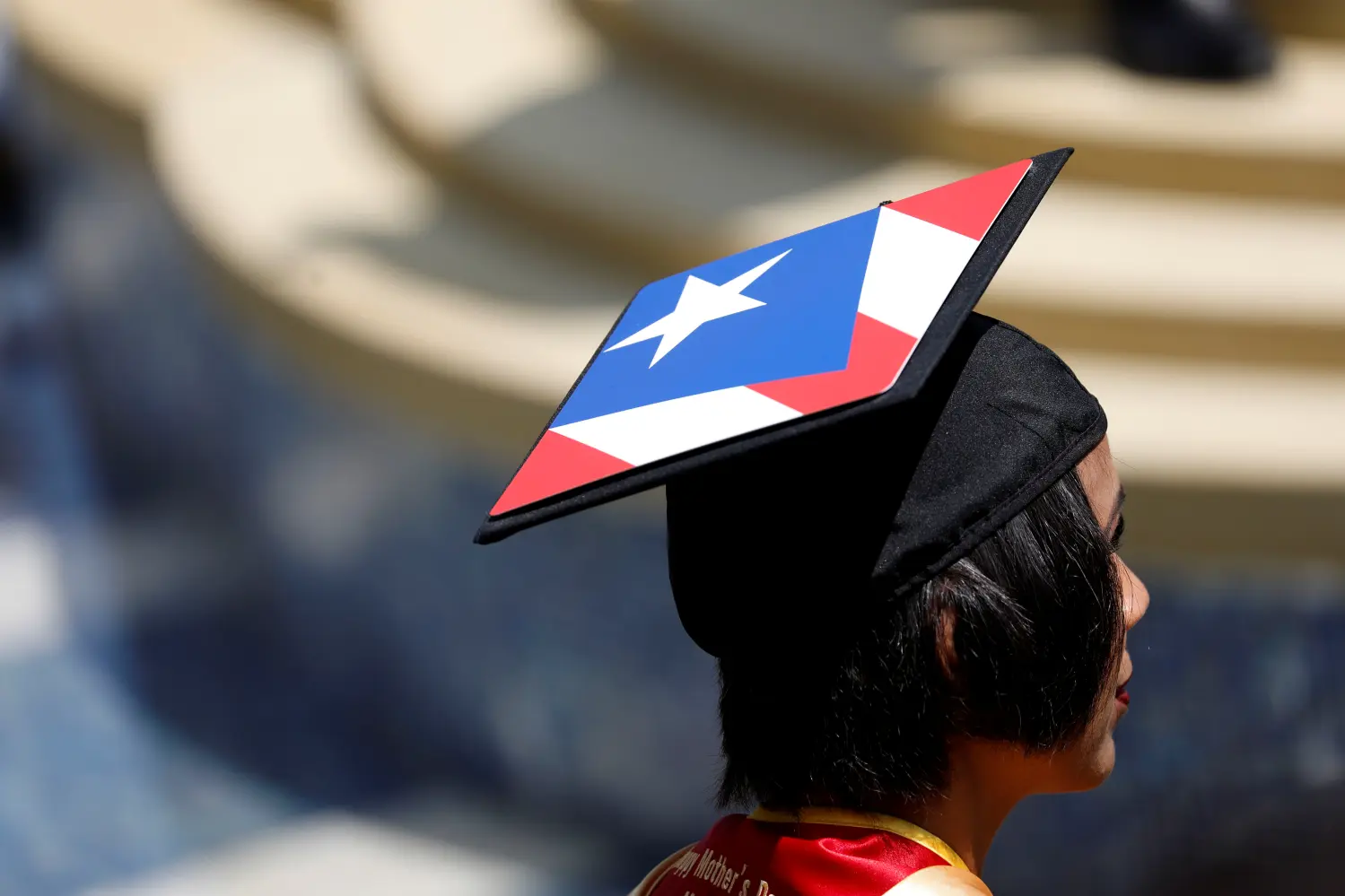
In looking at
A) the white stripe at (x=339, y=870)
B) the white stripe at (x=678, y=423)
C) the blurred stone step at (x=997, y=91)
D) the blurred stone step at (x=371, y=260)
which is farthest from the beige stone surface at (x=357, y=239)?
the white stripe at (x=678, y=423)

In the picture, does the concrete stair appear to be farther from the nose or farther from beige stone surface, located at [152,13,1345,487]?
the nose

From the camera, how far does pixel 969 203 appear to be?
118 cm

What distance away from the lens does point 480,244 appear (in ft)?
12.4

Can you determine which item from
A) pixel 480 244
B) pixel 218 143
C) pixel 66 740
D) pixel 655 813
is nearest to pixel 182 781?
pixel 66 740

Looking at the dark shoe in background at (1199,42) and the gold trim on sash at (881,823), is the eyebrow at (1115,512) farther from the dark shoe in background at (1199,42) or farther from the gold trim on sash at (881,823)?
the dark shoe in background at (1199,42)

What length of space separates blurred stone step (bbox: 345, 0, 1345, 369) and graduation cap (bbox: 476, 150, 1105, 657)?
2.01m

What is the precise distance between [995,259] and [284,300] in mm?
2832

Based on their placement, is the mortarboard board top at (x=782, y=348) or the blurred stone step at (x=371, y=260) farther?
the blurred stone step at (x=371, y=260)

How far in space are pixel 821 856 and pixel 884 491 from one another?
0.89 feet

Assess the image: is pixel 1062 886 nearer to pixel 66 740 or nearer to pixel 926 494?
pixel 926 494

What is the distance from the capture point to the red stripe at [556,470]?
3.59ft

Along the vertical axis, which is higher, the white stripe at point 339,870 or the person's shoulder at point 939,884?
the person's shoulder at point 939,884

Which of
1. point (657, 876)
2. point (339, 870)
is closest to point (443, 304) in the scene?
point (339, 870)

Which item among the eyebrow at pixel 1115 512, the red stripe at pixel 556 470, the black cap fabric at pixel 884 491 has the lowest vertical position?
the eyebrow at pixel 1115 512
